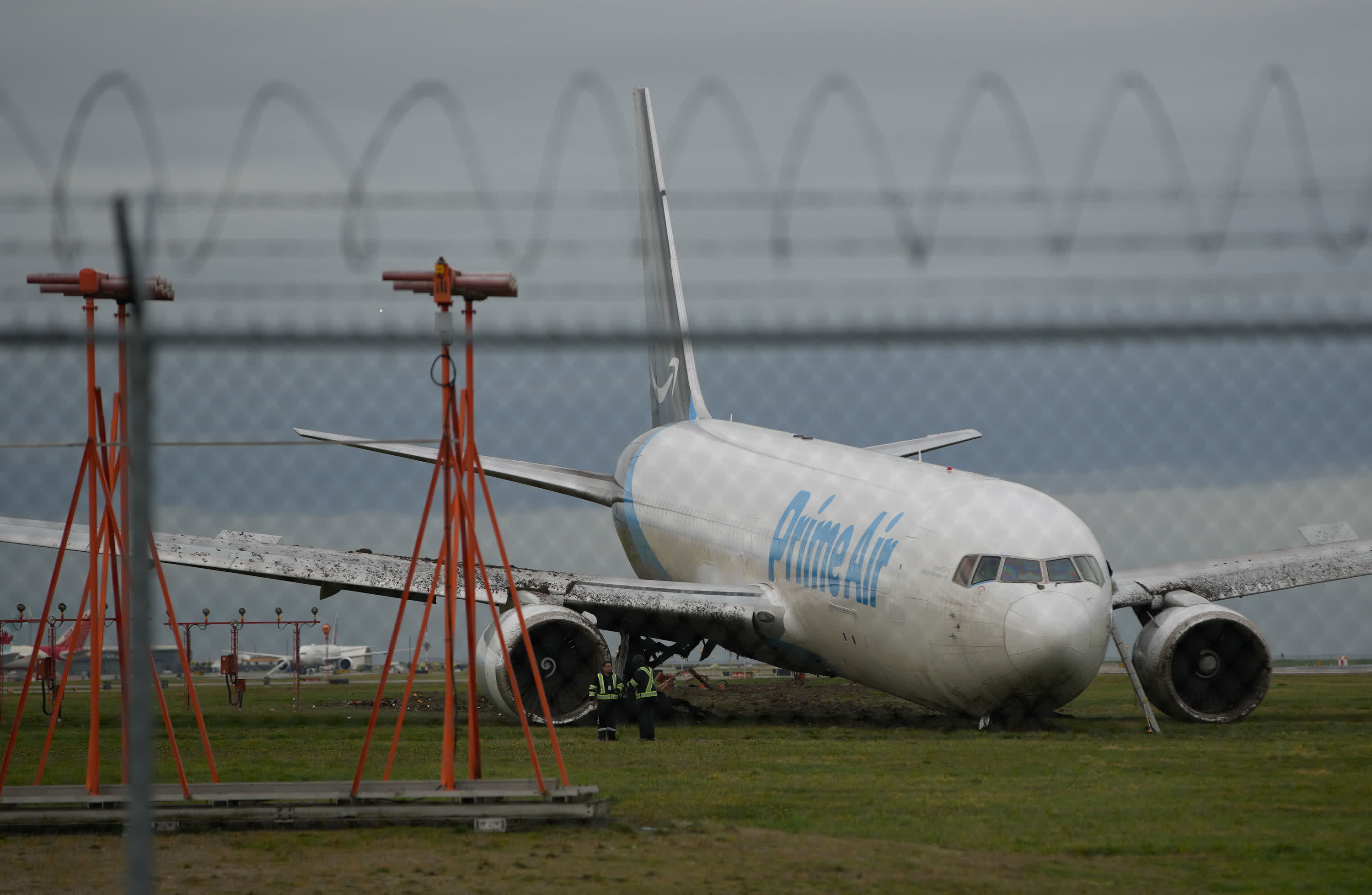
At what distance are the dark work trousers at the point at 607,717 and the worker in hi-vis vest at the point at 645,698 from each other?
0.33 metres

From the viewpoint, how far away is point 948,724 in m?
20.4

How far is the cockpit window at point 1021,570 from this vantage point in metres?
16.9

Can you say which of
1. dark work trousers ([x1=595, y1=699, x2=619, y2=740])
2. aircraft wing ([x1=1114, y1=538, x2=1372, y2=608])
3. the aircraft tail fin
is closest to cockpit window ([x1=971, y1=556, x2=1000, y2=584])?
dark work trousers ([x1=595, y1=699, x2=619, y2=740])

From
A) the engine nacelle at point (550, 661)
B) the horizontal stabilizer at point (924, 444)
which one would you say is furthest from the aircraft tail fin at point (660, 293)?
the engine nacelle at point (550, 661)

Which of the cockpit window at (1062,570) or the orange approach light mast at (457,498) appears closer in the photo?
the orange approach light mast at (457,498)

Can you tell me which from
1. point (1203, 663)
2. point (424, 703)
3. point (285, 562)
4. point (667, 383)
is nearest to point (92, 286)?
point (285, 562)

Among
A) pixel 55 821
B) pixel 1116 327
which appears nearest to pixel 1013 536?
pixel 55 821

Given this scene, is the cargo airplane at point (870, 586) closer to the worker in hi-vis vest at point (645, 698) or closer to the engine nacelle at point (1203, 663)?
the engine nacelle at point (1203, 663)

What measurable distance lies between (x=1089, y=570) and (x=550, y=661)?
7.83 meters

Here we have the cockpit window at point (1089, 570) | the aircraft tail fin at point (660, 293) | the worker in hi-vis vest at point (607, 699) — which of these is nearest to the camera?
the cockpit window at point (1089, 570)

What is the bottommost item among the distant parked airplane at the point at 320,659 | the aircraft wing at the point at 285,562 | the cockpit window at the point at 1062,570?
the distant parked airplane at the point at 320,659

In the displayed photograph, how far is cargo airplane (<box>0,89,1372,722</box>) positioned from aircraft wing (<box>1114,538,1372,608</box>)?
0.12 ft

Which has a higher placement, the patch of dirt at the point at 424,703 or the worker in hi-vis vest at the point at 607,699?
the worker in hi-vis vest at the point at 607,699

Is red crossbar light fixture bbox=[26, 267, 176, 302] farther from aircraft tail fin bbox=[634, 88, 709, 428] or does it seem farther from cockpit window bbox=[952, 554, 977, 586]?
aircraft tail fin bbox=[634, 88, 709, 428]
